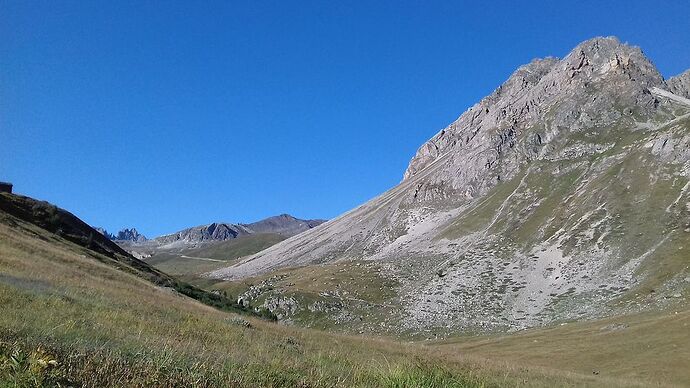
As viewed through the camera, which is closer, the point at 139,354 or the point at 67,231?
the point at 139,354

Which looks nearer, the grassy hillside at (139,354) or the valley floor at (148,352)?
the grassy hillside at (139,354)

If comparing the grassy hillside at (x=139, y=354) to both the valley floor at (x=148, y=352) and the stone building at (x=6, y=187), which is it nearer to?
the valley floor at (x=148, y=352)

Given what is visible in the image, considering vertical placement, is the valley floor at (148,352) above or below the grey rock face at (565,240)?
below

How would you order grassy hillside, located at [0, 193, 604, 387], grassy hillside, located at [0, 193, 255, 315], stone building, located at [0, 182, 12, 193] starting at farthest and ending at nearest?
stone building, located at [0, 182, 12, 193] < grassy hillside, located at [0, 193, 255, 315] < grassy hillside, located at [0, 193, 604, 387]

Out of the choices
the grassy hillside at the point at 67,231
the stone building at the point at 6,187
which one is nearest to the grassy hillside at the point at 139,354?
the grassy hillside at the point at 67,231

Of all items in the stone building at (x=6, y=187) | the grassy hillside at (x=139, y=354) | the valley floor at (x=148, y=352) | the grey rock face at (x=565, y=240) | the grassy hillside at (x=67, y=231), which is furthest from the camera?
the grey rock face at (x=565, y=240)

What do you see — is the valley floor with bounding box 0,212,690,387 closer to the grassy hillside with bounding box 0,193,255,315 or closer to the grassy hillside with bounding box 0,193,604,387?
the grassy hillside with bounding box 0,193,604,387

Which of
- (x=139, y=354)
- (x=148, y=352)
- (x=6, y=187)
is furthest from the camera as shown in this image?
(x=6, y=187)

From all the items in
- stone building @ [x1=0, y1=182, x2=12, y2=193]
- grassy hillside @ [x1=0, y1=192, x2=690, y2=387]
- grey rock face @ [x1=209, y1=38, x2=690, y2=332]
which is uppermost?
grey rock face @ [x1=209, y1=38, x2=690, y2=332]

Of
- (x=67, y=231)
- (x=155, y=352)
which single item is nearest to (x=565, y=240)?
(x=67, y=231)

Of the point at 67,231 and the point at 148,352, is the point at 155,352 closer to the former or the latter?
the point at 148,352

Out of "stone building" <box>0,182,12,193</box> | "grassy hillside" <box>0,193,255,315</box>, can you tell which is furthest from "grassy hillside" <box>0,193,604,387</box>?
"stone building" <box>0,182,12,193</box>

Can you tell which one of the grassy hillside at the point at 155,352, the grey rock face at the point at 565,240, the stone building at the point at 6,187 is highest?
the grey rock face at the point at 565,240

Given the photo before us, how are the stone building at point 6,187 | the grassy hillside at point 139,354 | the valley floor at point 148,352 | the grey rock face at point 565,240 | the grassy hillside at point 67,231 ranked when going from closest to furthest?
the grassy hillside at point 139,354 → the valley floor at point 148,352 → the grassy hillside at point 67,231 → the stone building at point 6,187 → the grey rock face at point 565,240
